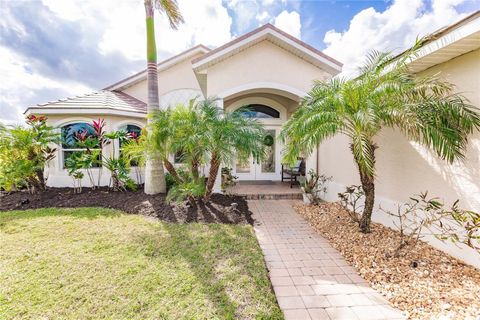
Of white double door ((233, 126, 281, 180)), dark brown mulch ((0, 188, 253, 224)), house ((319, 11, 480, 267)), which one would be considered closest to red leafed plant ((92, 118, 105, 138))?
dark brown mulch ((0, 188, 253, 224))

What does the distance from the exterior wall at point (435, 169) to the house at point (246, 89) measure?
11.8ft

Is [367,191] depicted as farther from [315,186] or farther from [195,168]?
[195,168]

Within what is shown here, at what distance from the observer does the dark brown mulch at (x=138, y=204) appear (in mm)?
6898

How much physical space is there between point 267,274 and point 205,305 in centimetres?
139

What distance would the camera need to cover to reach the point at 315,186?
901 centimetres

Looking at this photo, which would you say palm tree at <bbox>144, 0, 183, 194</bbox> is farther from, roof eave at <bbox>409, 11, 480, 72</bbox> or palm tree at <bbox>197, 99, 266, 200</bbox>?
roof eave at <bbox>409, 11, 480, 72</bbox>

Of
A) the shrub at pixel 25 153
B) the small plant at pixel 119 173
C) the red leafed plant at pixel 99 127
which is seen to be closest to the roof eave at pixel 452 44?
the small plant at pixel 119 173

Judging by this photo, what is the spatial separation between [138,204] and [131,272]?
4.48 m

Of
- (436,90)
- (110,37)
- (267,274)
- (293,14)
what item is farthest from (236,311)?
(110,37)

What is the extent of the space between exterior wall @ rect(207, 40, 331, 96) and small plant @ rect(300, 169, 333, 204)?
4.14 metres

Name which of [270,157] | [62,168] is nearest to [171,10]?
[270,157]

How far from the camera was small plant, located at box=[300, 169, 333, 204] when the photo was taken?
875 centimetres

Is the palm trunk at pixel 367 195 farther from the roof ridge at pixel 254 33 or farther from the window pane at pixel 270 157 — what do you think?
the window pane at pixel 270 157

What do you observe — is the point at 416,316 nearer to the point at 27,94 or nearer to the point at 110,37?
the point at 110,37
